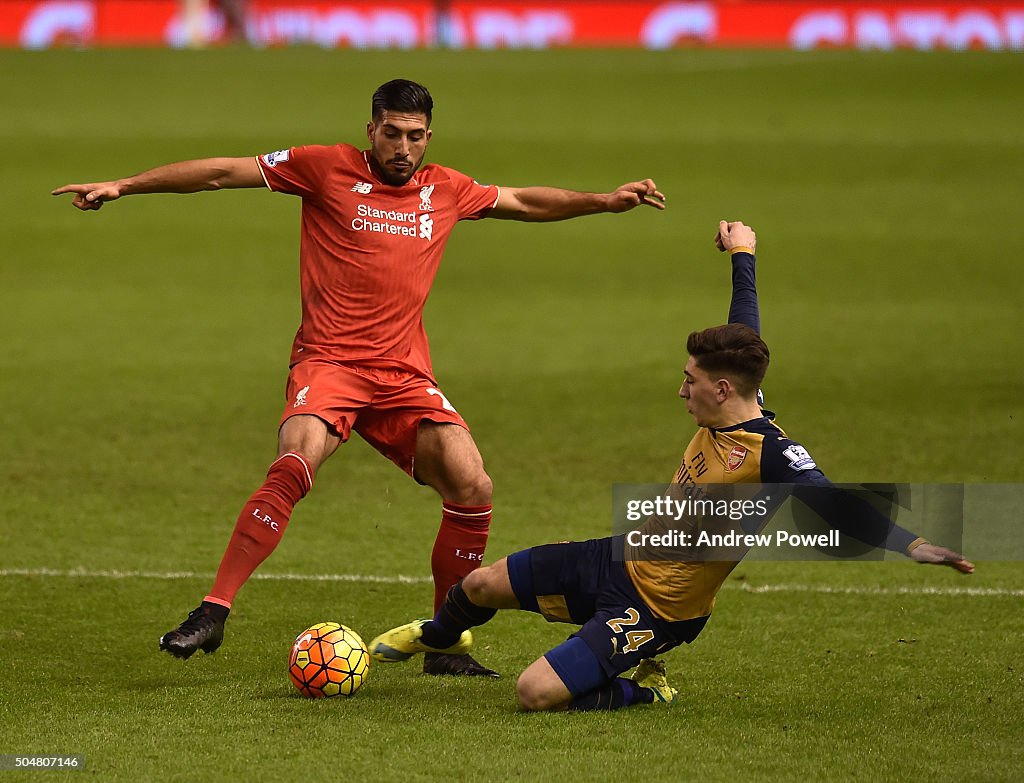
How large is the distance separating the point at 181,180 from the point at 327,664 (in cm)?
206

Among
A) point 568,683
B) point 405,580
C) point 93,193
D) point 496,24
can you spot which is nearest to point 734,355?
point 568,683

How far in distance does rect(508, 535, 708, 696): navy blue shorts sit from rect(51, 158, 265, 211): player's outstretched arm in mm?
1971

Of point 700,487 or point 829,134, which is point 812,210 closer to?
point 829,134

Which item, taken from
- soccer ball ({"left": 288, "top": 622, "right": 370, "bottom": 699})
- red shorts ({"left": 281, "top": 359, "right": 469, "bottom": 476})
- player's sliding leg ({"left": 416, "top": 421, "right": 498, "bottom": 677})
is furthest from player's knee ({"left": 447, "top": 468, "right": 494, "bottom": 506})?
soccer ball ({"left": 288, "top": 622, "right": 370, "bottom": 699})

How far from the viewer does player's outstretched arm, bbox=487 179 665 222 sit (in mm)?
6758

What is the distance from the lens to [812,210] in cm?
1967

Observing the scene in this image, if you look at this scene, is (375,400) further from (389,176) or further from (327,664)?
(327,664)

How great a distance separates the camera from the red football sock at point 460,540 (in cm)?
633

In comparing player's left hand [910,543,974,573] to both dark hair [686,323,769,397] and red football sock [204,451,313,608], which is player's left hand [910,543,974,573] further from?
red football sock [204,451,313,608]

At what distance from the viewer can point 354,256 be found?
6496 millimetres

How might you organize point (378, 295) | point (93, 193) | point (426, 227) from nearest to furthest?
point (93, 193) → point (378, 295) → point (426, 227)

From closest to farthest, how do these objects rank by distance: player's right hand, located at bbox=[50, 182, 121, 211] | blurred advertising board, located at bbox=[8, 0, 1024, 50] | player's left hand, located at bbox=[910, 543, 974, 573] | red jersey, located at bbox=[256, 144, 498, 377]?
player's left hand, located at bbox=[910, 543, 974, 573]
player's right hand, located at bbox=[50, 182, 121, 211]
red jersey, located at bbox=[256, 144, 498, 377]
blurred advertising board, located at bbox=[8, 0, 1024, 50]

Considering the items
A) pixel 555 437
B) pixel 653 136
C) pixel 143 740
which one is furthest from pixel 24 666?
pixel 653 136

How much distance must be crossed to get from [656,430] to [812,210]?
9.77 meters
